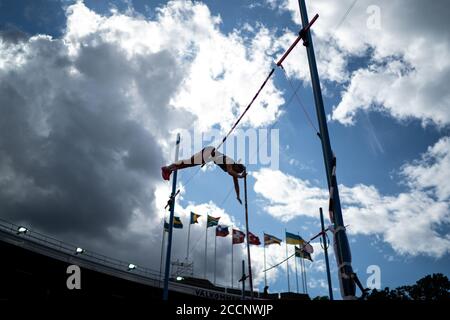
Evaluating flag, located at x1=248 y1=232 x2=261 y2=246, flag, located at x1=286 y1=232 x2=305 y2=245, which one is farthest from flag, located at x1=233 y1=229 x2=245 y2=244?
flag, located at x1=286 y1=232 x2=305 y2=245

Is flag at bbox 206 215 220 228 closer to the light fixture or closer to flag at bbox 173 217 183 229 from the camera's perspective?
flag at bbox 173 217 183 229

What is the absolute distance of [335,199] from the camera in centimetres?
580

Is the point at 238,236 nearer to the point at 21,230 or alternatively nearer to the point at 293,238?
the point at 293,238

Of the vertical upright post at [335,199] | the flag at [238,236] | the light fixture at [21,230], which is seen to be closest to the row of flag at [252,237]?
the flag at [238,236]

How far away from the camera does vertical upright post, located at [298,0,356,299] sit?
5176 mm

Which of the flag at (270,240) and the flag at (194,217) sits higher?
the flag at (194,217)

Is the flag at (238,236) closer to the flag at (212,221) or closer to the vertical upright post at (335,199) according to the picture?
the flag at (212,221)

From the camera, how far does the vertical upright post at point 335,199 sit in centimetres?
518

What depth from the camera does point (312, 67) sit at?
7.43 m
